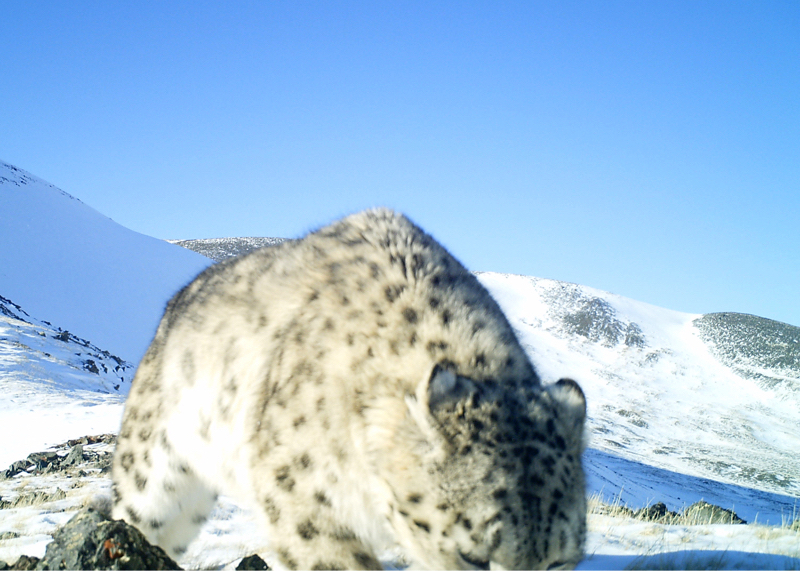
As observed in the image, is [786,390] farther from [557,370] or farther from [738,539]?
[738,539]

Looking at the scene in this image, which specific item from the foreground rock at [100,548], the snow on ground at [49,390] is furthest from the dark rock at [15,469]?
the foreground rock at [100,548]

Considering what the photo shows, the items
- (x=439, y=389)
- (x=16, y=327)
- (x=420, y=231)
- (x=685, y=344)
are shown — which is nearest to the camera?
(x=439, y=389)

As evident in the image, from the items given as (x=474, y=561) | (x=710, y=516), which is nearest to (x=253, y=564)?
(x=474, y=561)

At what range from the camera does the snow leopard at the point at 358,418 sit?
277cm

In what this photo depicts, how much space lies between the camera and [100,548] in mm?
3791

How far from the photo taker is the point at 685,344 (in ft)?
190

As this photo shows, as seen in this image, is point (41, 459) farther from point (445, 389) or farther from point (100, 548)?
point (445, 389)

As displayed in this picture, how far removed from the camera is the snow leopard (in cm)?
277

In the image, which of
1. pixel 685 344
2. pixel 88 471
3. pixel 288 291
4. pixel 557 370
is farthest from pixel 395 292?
pixel 685 344

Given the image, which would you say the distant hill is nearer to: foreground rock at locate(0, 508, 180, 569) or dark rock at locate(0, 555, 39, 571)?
dark rock at locate(0, 555, 39, 571)

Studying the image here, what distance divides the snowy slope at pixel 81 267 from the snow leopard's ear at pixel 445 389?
3354cm

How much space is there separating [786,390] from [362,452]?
56334 millimetres

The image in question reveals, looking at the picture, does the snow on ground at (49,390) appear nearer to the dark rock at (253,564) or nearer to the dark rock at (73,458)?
the dark rock at (73,458)

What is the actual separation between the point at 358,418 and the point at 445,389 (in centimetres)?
68
